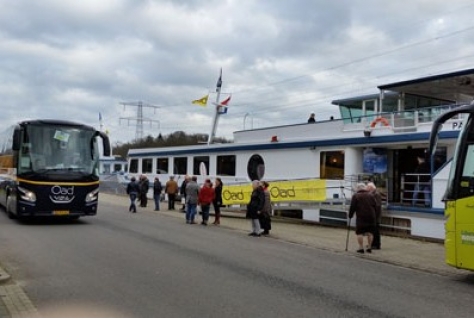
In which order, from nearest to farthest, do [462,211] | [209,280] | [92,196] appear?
[209,280] < [462,211] < [92,196]

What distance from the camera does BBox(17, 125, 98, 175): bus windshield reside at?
55.9 feet

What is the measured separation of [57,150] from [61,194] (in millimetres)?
1388

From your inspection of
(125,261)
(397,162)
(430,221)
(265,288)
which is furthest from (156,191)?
(265,288)

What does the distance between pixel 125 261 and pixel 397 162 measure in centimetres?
1361

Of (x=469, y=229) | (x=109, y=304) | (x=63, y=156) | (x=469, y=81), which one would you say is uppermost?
(x=469, y=81)

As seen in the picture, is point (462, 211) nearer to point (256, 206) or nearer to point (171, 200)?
point (256, 206)

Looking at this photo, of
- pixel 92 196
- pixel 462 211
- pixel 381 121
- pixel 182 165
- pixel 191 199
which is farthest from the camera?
pixel 182 165

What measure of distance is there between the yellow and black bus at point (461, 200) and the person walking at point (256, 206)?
7.37 meters

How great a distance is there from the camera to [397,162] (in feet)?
70.8

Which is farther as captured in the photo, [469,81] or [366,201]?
[469,81]

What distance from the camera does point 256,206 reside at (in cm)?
1689

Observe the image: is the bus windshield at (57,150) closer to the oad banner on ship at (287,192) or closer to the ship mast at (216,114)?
the oad banner on ship at (287,192)

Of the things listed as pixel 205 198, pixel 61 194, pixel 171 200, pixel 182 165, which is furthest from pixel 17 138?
pixel 182 165

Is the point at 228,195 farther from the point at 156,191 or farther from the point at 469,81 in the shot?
the point at 469,81
